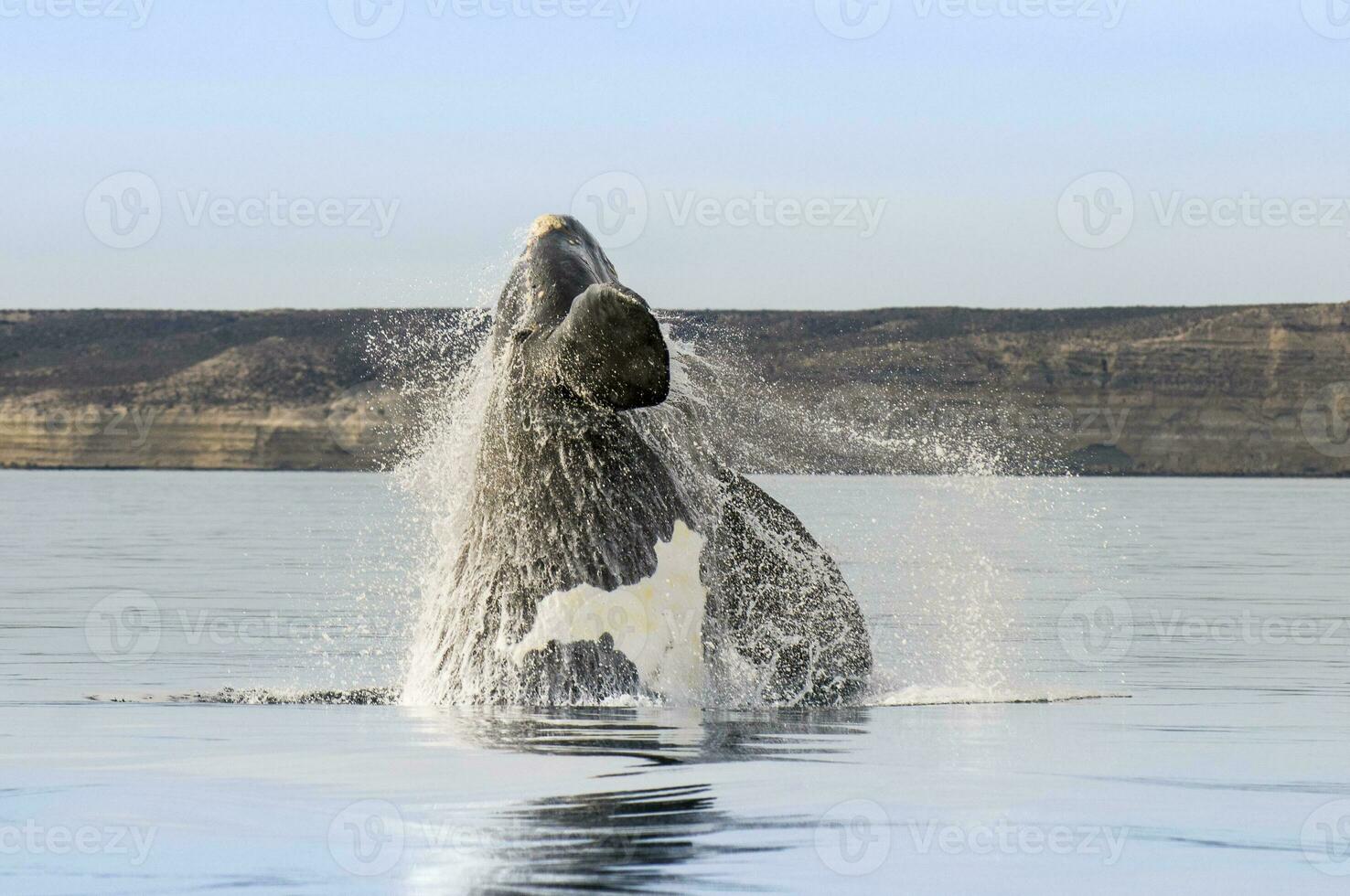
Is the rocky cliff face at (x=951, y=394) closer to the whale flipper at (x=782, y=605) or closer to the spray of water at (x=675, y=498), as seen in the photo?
the spray of water at (x=675, y=498)

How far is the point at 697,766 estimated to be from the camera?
834cm

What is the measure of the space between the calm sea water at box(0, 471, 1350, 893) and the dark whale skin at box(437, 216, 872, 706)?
419 mm

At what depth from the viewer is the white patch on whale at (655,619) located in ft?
34.4


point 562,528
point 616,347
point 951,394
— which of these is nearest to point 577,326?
point 616,347

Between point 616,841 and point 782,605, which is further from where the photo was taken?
point 782,605

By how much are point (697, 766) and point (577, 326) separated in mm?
2285

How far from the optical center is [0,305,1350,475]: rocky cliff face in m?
127

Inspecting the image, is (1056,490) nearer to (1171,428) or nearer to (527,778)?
(1171,428)

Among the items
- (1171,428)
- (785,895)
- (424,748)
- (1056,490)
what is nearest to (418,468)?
(424,748)

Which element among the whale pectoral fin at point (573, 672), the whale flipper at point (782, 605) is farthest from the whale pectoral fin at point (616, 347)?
the whale flipper at point (782, 605)

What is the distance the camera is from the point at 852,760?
344 inches

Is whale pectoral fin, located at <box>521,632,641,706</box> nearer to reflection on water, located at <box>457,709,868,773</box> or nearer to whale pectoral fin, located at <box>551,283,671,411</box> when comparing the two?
reflection on water, located at <box>457,709,868,773</box>

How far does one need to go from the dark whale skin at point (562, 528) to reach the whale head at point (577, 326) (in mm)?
17

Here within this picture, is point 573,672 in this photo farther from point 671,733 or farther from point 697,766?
point 697,766
